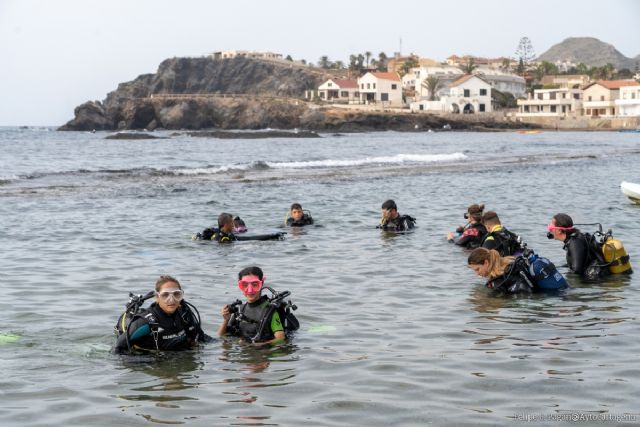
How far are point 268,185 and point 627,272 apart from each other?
19066 millimetres

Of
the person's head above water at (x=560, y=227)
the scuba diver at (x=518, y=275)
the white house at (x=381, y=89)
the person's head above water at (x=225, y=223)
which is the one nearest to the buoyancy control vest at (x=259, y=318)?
the scuba diver at (x=518, y=275)

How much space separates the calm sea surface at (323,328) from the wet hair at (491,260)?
1.26ft

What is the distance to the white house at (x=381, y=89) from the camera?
14112 centimetres

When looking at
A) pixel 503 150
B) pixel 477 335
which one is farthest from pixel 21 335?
pixel 503 150

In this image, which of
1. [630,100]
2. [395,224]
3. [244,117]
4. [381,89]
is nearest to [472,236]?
[395,224]

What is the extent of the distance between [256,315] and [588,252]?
18.4 feet

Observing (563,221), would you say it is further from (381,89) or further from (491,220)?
(381,89)

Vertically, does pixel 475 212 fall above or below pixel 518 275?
above

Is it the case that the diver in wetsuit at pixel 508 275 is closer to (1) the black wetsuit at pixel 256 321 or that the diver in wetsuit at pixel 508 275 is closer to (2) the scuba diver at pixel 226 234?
(1) the black wetsuit at pixel 256 321

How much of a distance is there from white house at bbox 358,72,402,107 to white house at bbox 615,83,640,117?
36.8 metres

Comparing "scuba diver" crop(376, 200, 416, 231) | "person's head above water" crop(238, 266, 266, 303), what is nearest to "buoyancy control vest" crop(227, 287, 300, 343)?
"person's head above water" crop(238, 266, 266, 303)

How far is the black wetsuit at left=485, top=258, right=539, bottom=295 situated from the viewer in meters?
10.8

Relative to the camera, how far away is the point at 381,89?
463 feet

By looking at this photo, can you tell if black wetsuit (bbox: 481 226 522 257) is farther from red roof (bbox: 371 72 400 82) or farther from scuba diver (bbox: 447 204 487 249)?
red roof (bbox: 371 72 400 82)
